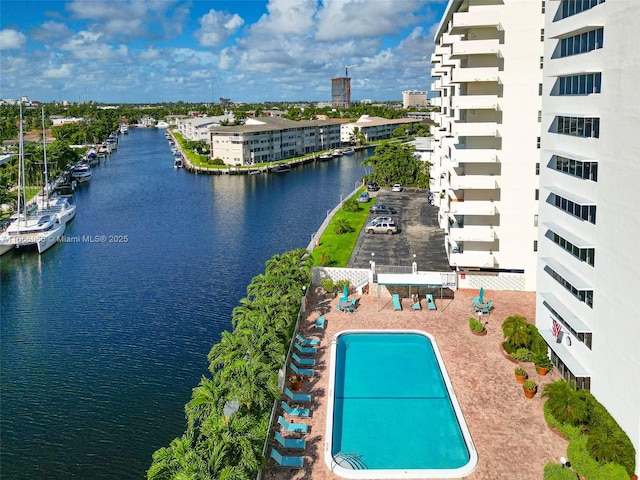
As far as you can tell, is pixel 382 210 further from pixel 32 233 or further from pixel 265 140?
pixel 265 140

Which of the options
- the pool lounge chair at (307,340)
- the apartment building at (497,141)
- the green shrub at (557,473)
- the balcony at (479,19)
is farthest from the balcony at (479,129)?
the green shrub at (557,473)

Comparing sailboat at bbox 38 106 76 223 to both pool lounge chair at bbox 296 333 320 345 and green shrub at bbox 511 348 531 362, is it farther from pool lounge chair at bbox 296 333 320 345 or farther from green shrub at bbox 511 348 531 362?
green shrub at bbox 511 348 531 362

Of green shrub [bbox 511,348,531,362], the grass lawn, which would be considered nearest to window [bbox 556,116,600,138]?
green shrub [bbox 511,348,531,362]

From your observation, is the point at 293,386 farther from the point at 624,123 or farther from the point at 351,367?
the point at 624,123

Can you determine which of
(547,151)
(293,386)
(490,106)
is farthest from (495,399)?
(490,106)

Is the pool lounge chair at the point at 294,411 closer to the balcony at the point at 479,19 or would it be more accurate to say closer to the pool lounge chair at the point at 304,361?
the pool lounge chair at the point at 304,361

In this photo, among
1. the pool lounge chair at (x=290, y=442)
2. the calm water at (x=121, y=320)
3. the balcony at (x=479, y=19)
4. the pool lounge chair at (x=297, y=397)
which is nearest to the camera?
the pool lounge chair at (x=290, y=442)

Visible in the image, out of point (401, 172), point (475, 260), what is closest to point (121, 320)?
point (475, 260)
